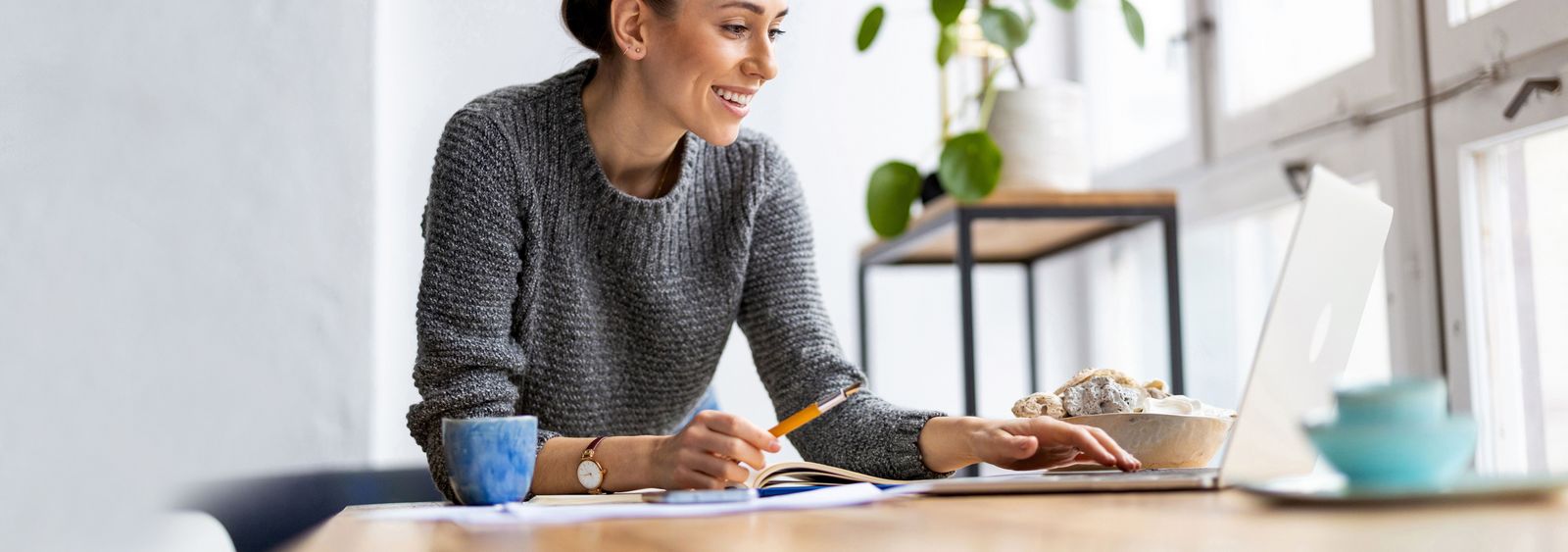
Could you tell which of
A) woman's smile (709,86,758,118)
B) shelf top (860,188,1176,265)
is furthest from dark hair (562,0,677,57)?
shelf top (860,188,1176,265)

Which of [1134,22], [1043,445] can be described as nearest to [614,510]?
[1043,445]

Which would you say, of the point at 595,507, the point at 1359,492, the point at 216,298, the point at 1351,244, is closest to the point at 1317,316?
Result: the point at 1351,244

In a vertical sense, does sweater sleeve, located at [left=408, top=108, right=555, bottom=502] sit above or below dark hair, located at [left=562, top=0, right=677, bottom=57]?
below

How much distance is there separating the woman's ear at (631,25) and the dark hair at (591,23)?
29 millimetres

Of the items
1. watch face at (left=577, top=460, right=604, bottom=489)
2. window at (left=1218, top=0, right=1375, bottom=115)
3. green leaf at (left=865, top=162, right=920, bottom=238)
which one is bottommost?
watch face at (left=577, top=460, right=604, bottom=489)

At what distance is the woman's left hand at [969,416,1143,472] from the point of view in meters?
0.93

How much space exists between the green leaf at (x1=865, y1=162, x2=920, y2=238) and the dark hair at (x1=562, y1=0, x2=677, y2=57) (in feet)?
2.59

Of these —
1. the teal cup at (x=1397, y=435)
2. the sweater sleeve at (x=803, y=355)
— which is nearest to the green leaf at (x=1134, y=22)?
the sweater sleeve at (x=803, y=355)

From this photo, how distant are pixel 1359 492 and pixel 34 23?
2.04m

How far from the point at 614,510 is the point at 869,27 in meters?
1.68

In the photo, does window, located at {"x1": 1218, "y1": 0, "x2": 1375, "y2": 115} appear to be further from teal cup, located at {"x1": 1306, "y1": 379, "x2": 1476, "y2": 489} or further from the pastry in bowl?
teal cup, located at {"x1": 1306, "y1": 379, "x2": 1476, "y2": 489}

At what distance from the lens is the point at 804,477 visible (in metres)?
0.97

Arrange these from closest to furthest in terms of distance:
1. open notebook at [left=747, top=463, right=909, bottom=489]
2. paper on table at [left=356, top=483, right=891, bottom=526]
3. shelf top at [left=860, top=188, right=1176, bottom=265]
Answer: paper on table at [left=356, top=483, right=891, bottom=526]
open notebook at [left=747, top=463, right=909, bottom=489]
shelf top at [left=860, top=188, right=1176, bottom=265]

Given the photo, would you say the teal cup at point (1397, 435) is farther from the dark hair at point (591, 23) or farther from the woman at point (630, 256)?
the dark hair at point (591, 23)
